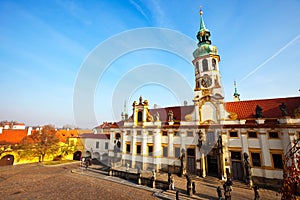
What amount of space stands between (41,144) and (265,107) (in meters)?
46.0

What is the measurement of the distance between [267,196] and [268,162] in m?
4.52

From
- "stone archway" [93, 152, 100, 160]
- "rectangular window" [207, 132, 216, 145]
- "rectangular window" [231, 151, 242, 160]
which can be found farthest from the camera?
"stone archway" [93, 152, 100, 160]

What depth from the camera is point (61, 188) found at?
18.6m

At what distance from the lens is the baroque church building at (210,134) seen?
1903cm

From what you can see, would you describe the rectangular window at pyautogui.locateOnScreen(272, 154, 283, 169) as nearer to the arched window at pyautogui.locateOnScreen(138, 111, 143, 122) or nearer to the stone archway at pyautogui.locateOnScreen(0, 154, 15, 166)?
the arched window at pyautogui.locateOnScreen(138, 111, 143, 122)

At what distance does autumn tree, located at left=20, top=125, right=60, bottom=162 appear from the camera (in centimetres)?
3234

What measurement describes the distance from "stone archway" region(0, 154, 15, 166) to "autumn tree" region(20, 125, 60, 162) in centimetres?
213

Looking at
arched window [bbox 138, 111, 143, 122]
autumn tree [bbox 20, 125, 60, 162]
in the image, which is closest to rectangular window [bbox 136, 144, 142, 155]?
arched window [bbox 138, 111, 143, 122]

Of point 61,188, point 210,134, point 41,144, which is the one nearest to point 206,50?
point 210,134

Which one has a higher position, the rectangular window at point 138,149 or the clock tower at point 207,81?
the clock tower at point 207,81

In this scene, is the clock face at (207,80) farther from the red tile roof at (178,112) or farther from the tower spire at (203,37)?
the tower spire at (203,37)

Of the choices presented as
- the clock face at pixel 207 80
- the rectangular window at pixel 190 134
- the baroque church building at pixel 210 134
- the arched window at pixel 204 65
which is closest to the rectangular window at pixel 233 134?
the baroque church building at pixel 210 134

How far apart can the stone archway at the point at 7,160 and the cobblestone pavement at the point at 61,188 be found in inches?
327

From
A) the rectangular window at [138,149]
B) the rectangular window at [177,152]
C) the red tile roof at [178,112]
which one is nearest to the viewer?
the rectangular window at [177,152]
